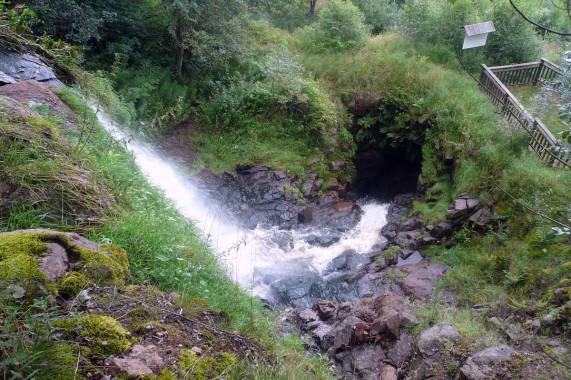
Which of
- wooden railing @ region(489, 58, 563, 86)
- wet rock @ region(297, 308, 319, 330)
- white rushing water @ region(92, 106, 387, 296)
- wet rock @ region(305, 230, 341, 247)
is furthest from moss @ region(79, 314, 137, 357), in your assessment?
wooden railing @ region(489, 58, 563, 86)

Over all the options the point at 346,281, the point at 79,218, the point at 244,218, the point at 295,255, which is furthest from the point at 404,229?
the point at 79,218

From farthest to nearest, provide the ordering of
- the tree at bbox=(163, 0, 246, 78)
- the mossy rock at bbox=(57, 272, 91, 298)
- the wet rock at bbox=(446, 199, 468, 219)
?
the tree at bbox=(163, 0, 246, 78)
the wet rock at bbox=(446, 199, 468, 219)
the mossy rock at bbox=(57, 272, 91, 298)

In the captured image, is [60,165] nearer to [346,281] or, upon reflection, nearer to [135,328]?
[135,328]

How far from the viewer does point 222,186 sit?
904cm

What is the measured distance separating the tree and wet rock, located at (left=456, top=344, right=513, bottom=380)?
8.71 m

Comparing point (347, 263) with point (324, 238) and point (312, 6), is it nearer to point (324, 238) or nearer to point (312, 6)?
point (324, 238)

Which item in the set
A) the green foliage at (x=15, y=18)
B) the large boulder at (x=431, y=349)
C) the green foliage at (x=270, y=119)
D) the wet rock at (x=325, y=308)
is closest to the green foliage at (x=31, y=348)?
the large boulder at (x=431, y=349)

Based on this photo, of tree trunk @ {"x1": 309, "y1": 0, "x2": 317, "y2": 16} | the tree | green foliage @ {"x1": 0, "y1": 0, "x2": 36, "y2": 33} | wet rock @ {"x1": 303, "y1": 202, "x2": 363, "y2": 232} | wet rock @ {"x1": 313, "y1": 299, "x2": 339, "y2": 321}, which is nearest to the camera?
wet rock @ {"x1": 313, "y1": 299, "x2": 339, "y2": 321}

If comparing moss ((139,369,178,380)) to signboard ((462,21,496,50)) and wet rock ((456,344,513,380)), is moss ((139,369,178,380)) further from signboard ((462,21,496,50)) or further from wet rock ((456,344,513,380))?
signboard ((462,21,496,50))

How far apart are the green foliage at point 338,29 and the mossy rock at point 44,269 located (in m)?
11.7

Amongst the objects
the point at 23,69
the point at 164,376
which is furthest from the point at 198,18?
the point at 164,376

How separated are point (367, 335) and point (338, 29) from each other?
10.9m

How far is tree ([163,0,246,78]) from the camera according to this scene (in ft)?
28.9

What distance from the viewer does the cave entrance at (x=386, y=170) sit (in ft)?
35.6
